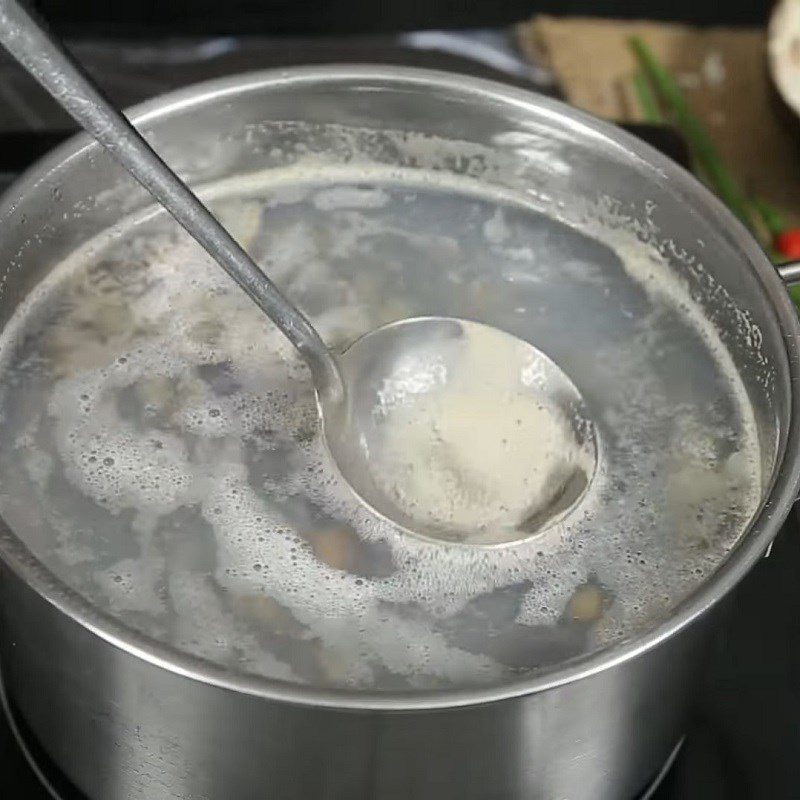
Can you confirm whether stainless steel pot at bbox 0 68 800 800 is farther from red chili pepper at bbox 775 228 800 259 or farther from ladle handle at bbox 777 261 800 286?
red chili pepper at bbox 775 228 800 259

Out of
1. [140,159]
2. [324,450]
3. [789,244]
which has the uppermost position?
[140,159]

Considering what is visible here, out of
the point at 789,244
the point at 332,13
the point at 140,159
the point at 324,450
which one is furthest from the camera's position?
the point at 332,13

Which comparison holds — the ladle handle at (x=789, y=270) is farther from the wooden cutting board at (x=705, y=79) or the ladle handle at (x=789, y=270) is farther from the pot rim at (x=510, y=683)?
the wooden cutting board at (x=705, y=79)

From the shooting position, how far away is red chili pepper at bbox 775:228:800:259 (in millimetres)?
1033

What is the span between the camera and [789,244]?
1037 mm

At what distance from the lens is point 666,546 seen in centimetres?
69

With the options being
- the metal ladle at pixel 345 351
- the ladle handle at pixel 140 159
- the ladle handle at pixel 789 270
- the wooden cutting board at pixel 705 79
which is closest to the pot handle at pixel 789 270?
the ladle handle at pixel 789 270

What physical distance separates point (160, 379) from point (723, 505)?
307mm

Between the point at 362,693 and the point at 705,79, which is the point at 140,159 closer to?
the point at 362,693

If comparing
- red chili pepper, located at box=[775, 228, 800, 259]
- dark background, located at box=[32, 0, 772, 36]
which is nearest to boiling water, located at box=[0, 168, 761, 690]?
red chili pepper, located at box=[775, 228, 800, 259]

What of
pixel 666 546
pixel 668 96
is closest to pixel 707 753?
pixel 666 546

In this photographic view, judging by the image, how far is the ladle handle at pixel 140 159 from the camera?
1.85 feet

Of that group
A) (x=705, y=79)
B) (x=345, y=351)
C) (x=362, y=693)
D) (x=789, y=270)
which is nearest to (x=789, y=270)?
(x=789, y=270)

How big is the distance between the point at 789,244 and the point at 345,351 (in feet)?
1.41
